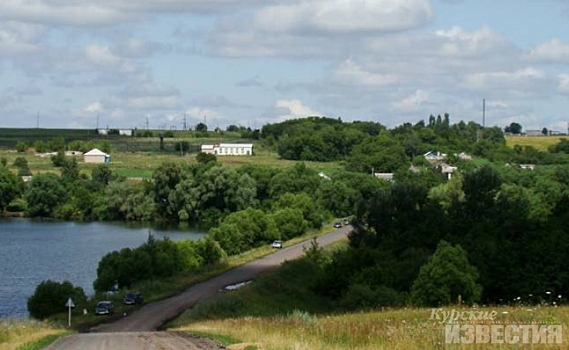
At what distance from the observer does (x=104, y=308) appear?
174 feet

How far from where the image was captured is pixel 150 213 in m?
142

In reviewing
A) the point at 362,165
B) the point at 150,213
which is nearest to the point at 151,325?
the point at 150,213

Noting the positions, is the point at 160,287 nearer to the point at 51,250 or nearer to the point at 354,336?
the point at 51,250

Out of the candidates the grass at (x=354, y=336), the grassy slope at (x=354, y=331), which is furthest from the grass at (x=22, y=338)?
the grass at (x=354, y=336)

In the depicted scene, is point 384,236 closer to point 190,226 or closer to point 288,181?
point 190,226

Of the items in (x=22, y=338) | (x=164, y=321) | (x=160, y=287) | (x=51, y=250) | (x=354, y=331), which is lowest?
(x=51, y=250)

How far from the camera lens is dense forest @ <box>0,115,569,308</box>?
5775cm

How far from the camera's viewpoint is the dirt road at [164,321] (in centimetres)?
2542

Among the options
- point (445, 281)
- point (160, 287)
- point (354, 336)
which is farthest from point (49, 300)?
point (354, 336)

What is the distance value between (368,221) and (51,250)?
3332cm

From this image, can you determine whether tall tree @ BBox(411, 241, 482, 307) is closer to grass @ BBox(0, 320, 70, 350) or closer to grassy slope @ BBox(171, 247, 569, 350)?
grassy slope @ BBox(171, 247, 569, 350)

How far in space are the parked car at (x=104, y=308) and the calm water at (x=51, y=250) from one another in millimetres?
7809

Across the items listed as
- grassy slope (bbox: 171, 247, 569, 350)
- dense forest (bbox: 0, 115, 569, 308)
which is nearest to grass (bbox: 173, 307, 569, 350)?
grassy slope (bbox: 171, 247, 569, 350)

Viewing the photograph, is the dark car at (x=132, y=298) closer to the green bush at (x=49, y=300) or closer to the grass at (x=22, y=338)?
the green bush at (x=49, y=300)
